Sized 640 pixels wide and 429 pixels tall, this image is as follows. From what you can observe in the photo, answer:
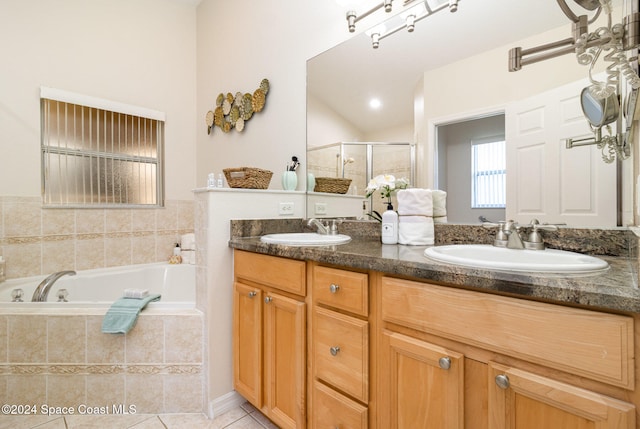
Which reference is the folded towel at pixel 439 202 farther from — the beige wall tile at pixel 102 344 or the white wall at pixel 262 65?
the beige wall tile at pixel 102 344

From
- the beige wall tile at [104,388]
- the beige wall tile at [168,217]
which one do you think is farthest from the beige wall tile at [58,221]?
the beige wall tile at [104,388]

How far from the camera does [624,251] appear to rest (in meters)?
0.98

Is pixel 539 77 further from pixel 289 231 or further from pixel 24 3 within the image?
pixel 24 3

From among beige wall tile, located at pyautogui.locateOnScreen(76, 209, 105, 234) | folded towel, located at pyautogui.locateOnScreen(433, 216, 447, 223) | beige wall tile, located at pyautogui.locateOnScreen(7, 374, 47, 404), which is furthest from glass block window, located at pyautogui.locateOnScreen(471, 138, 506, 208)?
beige wall tile, located at pyautogui.locateOnScreen(76, 209, 105, 234)

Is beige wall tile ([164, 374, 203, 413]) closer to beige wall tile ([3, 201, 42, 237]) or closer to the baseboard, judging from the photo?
the baseboard

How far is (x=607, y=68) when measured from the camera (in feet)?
2.51

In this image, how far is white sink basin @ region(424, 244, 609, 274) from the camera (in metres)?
0.71

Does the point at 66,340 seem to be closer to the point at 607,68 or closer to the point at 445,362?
the point at 445,362

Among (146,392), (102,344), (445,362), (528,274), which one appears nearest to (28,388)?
(102,344)

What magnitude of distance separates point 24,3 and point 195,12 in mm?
1351

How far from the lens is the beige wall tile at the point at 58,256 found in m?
2.25

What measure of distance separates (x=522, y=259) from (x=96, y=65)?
3.22m

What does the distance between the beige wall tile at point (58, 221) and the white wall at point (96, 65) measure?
0.19 meters

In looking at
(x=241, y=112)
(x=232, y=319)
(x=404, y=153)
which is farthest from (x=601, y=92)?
(x=241, y=112)
